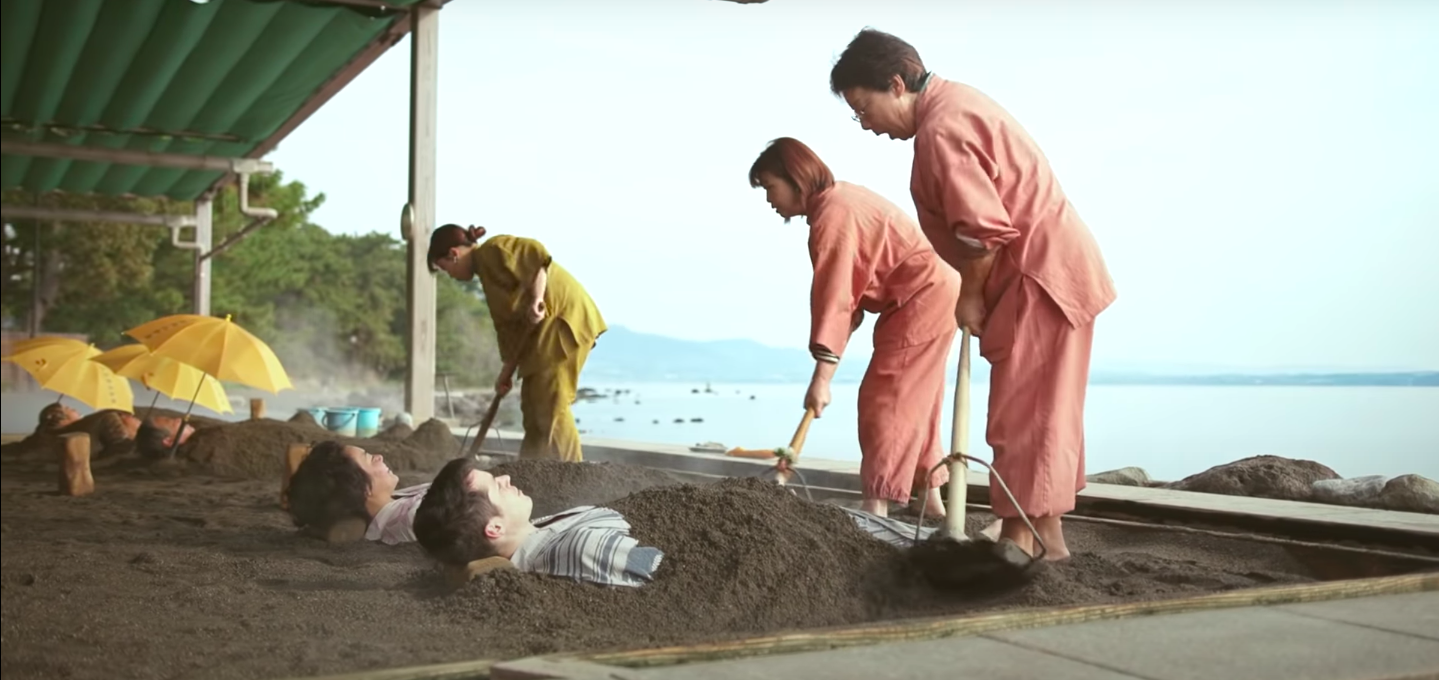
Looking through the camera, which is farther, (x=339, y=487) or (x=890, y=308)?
(x=339, y=487)

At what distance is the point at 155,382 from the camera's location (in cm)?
781

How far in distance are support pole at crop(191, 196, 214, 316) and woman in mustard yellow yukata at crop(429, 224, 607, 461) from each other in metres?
8.93

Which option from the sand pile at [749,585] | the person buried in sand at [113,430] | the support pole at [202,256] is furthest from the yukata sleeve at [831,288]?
the support pole at [202,256]

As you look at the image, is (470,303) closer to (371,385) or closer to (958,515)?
(371,385)

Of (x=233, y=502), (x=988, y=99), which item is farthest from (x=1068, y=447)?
(x=233, y=502)

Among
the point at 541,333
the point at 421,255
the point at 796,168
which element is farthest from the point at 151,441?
the point at 796,168

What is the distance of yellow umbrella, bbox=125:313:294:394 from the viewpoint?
661cm

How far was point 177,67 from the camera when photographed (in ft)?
27.5

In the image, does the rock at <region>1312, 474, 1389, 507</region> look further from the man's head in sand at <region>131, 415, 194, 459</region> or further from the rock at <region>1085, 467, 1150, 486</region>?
the man's head in sand at <region>131, 415, 194, 459</region>

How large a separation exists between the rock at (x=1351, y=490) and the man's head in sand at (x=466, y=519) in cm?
276

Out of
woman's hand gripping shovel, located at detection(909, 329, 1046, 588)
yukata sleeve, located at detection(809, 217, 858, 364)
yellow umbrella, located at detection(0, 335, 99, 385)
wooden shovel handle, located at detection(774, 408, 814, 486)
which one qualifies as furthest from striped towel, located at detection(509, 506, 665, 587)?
yellow umbrella, located at detection(0, 335, 99, 385)

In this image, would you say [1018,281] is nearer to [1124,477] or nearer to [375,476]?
[375,476]

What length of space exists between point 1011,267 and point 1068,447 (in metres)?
0.41

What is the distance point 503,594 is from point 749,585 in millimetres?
487
